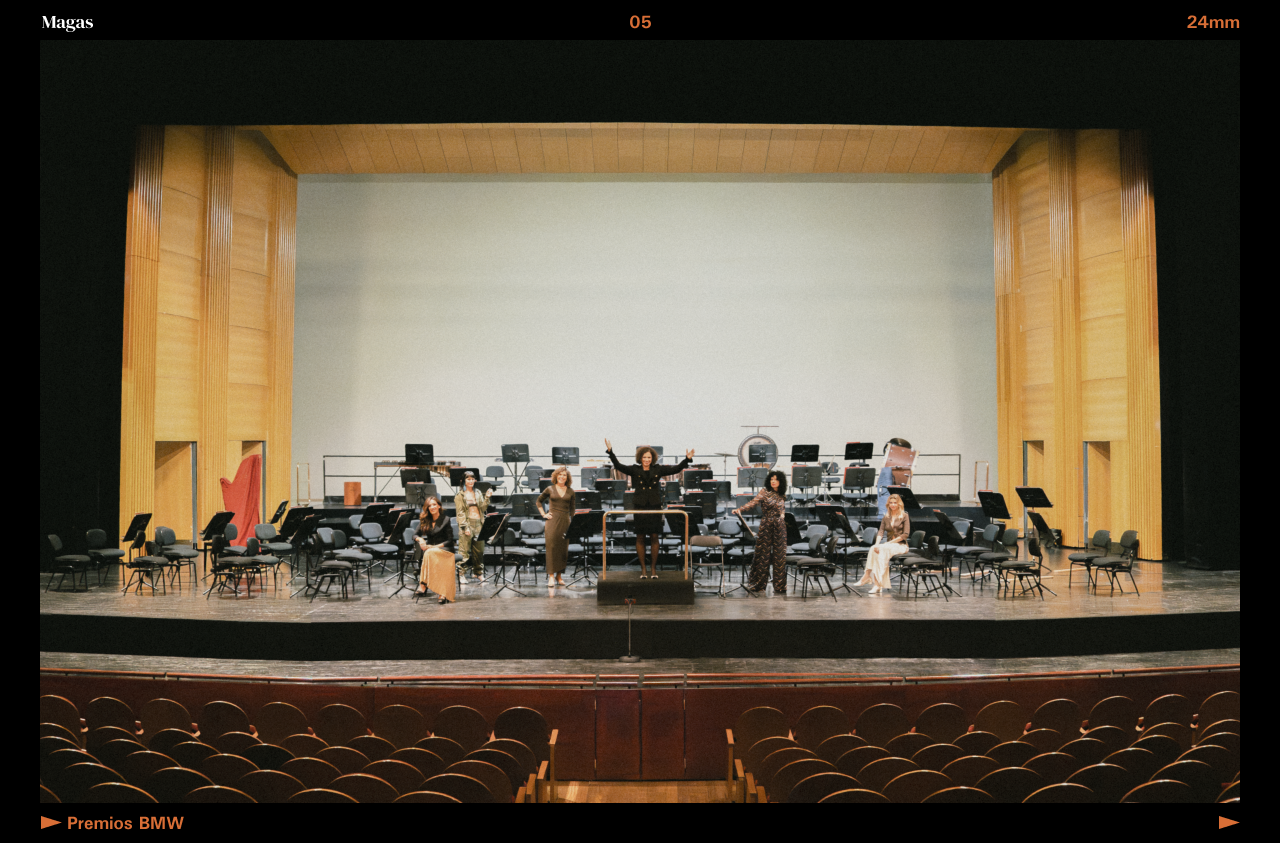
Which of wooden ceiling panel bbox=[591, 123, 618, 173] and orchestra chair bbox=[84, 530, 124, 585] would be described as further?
wooden ceiling panel bbox=[591, 123, 618, 173]

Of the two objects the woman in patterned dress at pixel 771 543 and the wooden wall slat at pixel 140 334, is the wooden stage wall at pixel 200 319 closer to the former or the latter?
the wooden wall slat at pixel 140 334

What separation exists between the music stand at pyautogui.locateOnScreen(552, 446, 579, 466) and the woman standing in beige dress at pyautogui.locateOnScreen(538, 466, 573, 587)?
3.92m

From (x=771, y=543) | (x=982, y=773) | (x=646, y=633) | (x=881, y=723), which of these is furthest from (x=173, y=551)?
(x=982, y=773)

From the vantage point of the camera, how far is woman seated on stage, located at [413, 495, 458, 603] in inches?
326

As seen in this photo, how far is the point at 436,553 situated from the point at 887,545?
5.00 meters

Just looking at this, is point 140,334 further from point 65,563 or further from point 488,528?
point 488,528

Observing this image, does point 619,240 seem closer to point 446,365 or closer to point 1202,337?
point 446,365

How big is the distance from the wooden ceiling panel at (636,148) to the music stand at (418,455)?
5.35 m

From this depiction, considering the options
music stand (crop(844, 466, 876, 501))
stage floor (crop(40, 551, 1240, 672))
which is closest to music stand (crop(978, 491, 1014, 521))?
stage floor (crop(40, 551, 1240, 672))

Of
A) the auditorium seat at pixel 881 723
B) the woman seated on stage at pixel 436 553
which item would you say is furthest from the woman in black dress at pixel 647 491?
the auditorium seat at pixel 881 723

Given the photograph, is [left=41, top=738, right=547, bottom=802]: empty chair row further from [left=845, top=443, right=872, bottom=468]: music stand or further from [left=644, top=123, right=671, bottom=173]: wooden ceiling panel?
[left=644, top=123, right=671, bottom=173]: wooden ceiling panel

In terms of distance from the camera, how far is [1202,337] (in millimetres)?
10430

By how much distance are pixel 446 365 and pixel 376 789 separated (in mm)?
13134

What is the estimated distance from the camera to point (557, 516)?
9.09 metres
